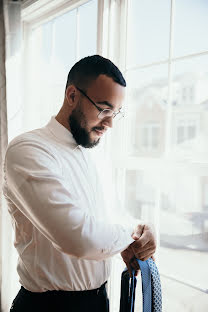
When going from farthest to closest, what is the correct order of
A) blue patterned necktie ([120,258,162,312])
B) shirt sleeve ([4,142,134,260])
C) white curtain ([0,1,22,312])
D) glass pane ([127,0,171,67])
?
white curtain ([0,1,22,312]) → glass pane ([127,0,171,67]) → blue patterned necktie ([120,258,162,312]) → shirt sleeve ([4,142,134,260])

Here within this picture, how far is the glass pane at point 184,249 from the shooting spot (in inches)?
59.8

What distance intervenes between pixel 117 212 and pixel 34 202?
54 centimetres

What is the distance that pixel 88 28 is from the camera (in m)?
2.02

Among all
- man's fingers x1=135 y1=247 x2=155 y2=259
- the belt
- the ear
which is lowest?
the belt

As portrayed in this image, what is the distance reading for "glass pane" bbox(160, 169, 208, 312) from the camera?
1520 mm

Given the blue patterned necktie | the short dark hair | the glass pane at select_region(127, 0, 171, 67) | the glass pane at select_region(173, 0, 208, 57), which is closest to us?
the blue patterned necktie

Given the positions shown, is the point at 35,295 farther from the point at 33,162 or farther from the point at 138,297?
the point at 138,297

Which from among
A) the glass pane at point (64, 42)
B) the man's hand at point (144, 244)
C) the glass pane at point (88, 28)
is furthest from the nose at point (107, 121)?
the glass pane at point (64, 42)

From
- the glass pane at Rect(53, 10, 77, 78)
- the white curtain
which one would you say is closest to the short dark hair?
the glass pane at Rect(53, 10, 77, 78)

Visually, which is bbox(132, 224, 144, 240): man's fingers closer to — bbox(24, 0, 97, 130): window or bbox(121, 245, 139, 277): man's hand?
bbox(121, 245, 139, 277): man's hand

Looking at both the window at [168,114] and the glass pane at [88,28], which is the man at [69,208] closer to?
the window at [168,114]

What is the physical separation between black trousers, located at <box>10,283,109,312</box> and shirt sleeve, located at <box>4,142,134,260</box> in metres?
0.29

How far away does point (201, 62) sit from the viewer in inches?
58.2

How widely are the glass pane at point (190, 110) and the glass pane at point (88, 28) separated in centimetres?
66
